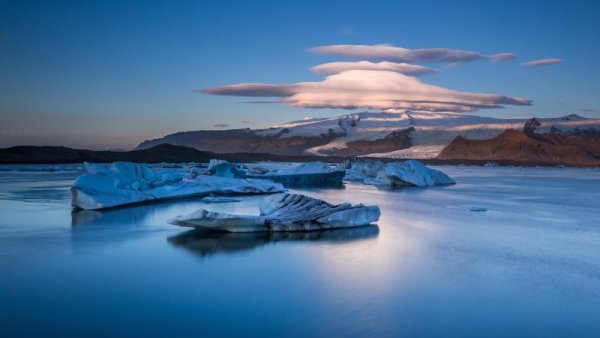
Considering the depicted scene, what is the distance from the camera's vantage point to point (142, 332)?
262 centimetres

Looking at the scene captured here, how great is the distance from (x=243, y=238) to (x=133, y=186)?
189 inches

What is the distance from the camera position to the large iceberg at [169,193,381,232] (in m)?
Result: 5.69

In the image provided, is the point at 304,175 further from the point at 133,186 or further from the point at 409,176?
the point at 133,186

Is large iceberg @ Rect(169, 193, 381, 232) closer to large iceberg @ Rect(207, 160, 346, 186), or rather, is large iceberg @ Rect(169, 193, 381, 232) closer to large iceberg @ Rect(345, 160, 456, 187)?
large iceberg @ Rect(207, 160, 346, 186)

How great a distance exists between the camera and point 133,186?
9555 millimetres

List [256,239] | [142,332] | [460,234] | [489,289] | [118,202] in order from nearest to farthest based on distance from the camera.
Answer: [142,332] → [489,289] → [256,239] → [460,234] → [118,202]

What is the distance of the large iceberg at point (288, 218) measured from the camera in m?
5.69

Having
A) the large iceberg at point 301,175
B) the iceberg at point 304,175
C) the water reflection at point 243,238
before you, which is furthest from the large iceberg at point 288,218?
the iceberg at point 304,175

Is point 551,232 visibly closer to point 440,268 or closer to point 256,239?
point 440,268

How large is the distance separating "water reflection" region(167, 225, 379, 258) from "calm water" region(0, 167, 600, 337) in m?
0.02

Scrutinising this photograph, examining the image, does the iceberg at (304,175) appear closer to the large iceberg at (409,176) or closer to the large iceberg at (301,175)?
the large iceberg at (301,175)

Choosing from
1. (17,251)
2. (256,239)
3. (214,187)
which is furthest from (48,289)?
(214,187)

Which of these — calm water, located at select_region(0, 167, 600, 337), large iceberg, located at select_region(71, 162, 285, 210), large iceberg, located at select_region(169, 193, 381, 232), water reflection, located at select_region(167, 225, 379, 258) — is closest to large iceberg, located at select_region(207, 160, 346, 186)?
large iceberg, located at select_region(71, 162, 285, 210)

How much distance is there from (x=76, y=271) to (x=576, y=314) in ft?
11.9
